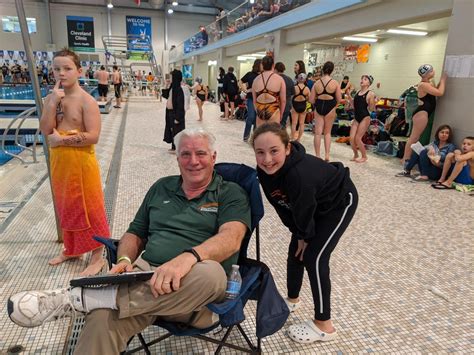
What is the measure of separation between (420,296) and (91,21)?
92.4 feet

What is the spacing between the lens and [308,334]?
1780mm

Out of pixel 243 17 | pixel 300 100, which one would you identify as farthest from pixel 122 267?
pixel 243 17

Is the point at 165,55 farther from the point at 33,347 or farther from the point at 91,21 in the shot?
the point at 33,347

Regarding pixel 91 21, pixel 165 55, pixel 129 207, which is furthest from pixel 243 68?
pixel 129 207

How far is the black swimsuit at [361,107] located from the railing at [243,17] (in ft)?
13.0

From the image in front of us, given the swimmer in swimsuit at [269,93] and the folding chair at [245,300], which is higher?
the swimmer in swimsuit at [269,93]

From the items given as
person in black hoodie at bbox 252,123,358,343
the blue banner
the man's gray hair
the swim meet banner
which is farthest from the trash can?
the swim meet banner

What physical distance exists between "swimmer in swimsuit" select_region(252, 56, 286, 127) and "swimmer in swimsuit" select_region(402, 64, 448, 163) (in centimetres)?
195

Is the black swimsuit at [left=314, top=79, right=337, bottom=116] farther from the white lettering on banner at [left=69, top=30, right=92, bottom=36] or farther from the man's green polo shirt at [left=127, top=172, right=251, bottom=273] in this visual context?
the white lettering on banner at [left=69, top=30, right=92, bottom=36]

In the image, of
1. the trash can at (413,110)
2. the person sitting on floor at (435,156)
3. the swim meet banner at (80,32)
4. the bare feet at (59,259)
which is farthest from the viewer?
the swim meet banner at (80,32)

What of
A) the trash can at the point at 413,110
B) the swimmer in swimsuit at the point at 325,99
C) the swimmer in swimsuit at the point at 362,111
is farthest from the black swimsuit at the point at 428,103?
the swimmer in swimsuit at the point at 325,99

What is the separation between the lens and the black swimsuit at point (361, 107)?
549 cm

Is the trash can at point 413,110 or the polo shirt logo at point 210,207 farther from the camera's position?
the trash can at point 413,110

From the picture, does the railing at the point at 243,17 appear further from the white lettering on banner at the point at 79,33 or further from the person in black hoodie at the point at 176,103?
the white lettering on banner at the point at 79,33
